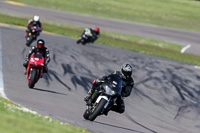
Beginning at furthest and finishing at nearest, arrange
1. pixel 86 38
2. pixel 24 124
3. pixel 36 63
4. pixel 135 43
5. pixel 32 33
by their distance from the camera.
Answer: pixel 135 43 → pixel 86 38 → pixel 32 33 → pixel 36 63 → pixel 24 124

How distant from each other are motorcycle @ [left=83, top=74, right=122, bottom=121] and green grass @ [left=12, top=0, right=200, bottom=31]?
32290mm

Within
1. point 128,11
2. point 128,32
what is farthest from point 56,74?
point 128,11

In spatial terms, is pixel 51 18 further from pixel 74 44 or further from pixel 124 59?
pixel 124 59

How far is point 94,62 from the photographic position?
1858cm

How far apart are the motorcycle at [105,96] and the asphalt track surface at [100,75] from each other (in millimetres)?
322

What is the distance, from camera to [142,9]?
47.2 meters

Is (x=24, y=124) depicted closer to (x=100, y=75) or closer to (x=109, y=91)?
(x=109, y=91)

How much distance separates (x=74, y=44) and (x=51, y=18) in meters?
13.4

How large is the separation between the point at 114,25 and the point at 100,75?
20.6m

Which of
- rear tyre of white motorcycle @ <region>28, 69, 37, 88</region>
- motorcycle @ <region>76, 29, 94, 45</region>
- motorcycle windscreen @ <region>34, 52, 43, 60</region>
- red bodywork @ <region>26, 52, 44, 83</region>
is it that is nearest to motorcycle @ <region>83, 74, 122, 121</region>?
rear tyre of white motorcycle @ <region>28, 69, 37, 88</region>

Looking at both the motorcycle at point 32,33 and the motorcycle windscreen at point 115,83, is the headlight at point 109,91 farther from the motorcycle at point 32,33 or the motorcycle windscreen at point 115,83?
the motorcycle at point 32,33

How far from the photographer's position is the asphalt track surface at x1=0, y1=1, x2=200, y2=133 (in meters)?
10.2

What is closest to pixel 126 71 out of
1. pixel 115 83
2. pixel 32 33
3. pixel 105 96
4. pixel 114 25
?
pixel 115 83

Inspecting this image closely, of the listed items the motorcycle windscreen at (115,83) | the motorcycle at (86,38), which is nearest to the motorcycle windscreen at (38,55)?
the motorcycle windscreen at (115,83)
